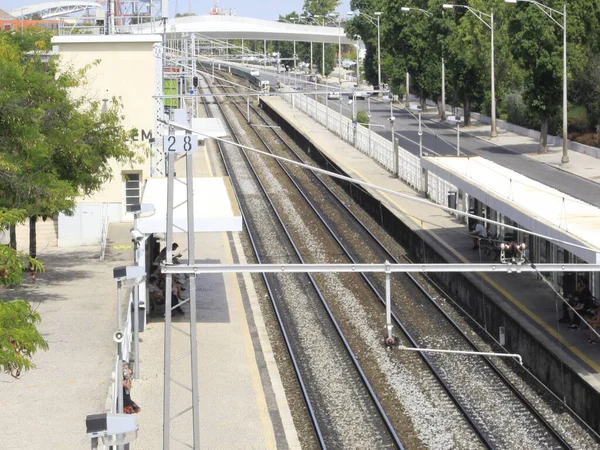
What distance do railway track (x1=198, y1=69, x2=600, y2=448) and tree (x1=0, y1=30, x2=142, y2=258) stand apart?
607 cm

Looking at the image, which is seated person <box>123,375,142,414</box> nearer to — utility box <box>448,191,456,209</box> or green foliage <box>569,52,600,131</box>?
utility box <box>448,191,456,209</box>

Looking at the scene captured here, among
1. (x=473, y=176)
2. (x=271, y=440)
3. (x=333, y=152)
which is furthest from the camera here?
(x=333, y=152)

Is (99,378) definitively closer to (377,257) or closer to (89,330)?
(89,330)

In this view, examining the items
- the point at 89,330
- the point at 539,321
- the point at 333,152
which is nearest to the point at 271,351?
the point at 89,330

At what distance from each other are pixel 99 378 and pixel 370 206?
63.1 ft

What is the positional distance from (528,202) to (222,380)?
785 cm

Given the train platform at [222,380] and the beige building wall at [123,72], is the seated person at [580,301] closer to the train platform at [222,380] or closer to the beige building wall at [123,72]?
the train platform at [222,380]

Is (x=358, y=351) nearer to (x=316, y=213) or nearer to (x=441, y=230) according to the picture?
(x=441, y=230)

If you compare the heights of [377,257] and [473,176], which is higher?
[473,176]

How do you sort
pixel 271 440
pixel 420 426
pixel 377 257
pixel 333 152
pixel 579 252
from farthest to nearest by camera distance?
pixel 333 152 → pixel 377 257 → pixel 579 252 → pixel 420 426 → pixel 271 440

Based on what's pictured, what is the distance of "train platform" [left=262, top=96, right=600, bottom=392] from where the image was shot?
2028cm

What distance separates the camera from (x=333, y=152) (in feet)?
Answer: 165

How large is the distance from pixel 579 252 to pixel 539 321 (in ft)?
11.2

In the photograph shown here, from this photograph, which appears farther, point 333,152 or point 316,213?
point 333,152
